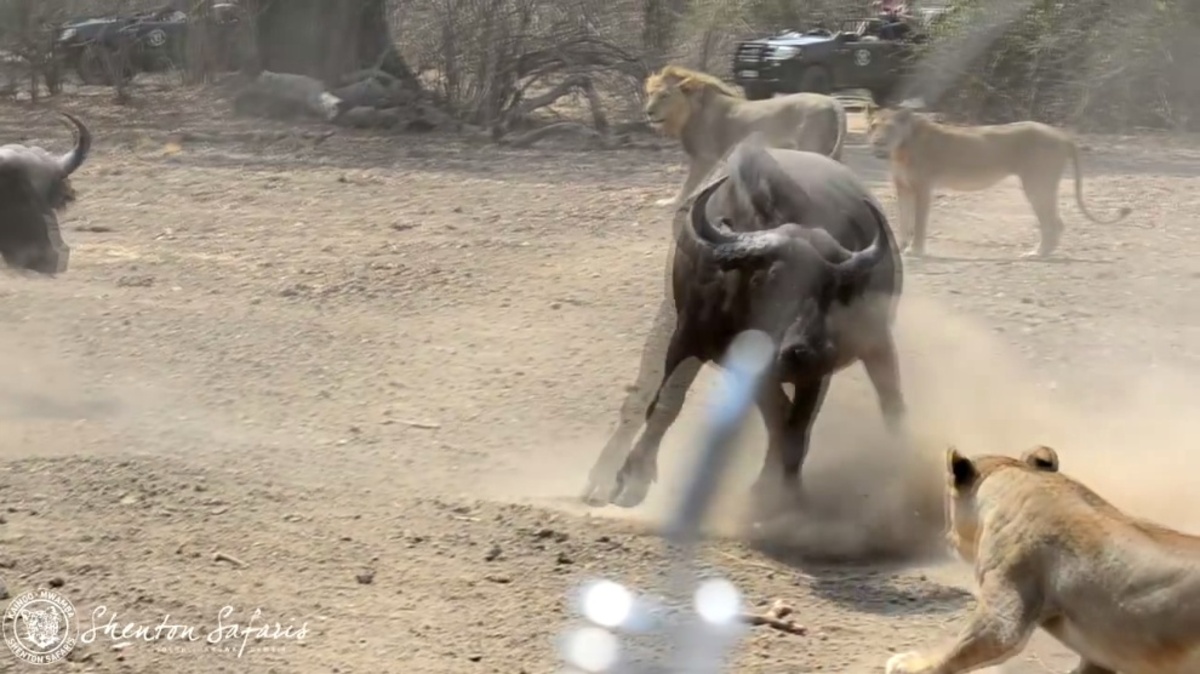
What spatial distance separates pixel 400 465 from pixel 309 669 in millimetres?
2721

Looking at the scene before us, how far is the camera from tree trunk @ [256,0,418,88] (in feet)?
78.8

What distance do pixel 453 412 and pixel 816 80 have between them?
17804mm

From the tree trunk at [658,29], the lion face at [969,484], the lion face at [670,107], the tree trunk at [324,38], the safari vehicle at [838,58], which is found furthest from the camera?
the safari vehicle at [838,58]

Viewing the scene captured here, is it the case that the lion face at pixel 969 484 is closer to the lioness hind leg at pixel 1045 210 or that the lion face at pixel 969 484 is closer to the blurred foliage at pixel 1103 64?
the lioness hind leg at pixel 1045 210

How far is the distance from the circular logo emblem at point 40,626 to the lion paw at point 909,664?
2.57 metres

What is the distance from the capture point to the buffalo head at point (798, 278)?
255 inches

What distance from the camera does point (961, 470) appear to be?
496 cm

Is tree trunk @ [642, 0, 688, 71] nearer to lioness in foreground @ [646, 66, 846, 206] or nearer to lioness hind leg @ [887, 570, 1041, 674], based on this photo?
lioness in foreground @ [646, 66, 846, 206]

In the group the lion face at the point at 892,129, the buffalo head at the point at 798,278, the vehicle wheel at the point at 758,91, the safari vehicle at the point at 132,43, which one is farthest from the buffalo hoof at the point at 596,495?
the safari vehicle at the point at 132,43

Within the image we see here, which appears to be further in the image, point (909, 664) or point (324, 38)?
point (324, 38)

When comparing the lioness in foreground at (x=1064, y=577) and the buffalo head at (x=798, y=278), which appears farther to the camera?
the buffalo head at (x=798, y=278)

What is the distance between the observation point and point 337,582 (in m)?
5.94

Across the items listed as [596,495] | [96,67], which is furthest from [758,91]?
[596,495]

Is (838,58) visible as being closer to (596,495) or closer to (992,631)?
(596,495)
